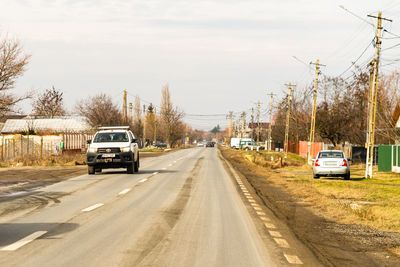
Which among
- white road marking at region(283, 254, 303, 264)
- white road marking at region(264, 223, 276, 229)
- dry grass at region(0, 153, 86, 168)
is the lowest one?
dry grass at region(0, 153, 86, 168)

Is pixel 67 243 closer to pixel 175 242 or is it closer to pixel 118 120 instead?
pixel 175 242

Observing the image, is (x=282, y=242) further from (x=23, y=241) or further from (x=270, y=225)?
(x=23, y=241)

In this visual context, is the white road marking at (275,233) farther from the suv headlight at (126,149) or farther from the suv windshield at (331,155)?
the suv windshield at (331,155)

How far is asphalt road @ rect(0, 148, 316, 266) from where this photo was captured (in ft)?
23.5

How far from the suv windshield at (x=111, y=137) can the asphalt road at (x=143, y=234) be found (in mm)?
10489

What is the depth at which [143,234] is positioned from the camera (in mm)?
9102

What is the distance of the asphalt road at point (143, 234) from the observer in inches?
281

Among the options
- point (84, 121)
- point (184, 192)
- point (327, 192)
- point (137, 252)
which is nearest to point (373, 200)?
point (327, 192)

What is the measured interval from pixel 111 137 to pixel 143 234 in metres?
18.0

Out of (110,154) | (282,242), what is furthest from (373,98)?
(282,242)

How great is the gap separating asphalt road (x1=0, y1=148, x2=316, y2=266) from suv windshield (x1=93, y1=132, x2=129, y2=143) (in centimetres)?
1049

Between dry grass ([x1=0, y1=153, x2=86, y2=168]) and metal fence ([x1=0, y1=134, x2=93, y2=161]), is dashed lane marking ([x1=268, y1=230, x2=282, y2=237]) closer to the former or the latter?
dry grass ([x1=0, y1=153, x2=86, y2=168])

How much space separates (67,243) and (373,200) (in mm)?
12291

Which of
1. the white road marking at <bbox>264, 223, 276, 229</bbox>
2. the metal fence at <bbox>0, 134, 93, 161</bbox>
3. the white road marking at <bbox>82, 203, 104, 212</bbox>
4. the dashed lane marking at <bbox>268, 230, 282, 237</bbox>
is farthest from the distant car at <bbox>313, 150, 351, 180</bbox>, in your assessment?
the metal fence at <bbox>0, 134, 93, 161</bbox>
